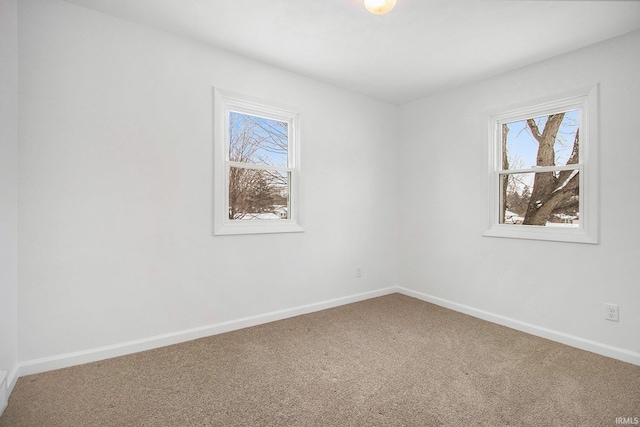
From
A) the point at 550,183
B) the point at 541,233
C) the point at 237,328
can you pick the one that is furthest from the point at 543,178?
the point at 237,328

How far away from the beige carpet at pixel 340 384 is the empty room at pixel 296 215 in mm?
18

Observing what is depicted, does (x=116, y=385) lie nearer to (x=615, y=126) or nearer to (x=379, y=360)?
(x=379, y=360)

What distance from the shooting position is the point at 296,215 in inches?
137

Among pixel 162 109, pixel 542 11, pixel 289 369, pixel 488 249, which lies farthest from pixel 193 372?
pixel 542 11

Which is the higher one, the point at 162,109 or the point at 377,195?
the point at 162,109

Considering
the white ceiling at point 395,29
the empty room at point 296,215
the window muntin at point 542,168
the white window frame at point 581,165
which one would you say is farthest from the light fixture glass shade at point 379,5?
the window muntin at point 542,168

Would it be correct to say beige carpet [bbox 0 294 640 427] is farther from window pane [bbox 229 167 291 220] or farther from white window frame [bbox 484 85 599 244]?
window pane [bbox 229 167 291 220]

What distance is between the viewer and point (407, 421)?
1.71 m

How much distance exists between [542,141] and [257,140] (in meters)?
2.79

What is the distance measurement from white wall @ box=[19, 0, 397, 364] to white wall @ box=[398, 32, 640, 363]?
5.10ft

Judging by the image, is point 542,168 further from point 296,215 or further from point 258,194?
point 258,194

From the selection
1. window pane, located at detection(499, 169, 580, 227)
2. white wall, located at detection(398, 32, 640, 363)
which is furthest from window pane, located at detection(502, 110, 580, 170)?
white wall, located at detection(398, 32, 640, 363)

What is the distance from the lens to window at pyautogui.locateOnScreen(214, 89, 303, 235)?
9.63ft

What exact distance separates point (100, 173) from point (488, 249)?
362 centimetres
